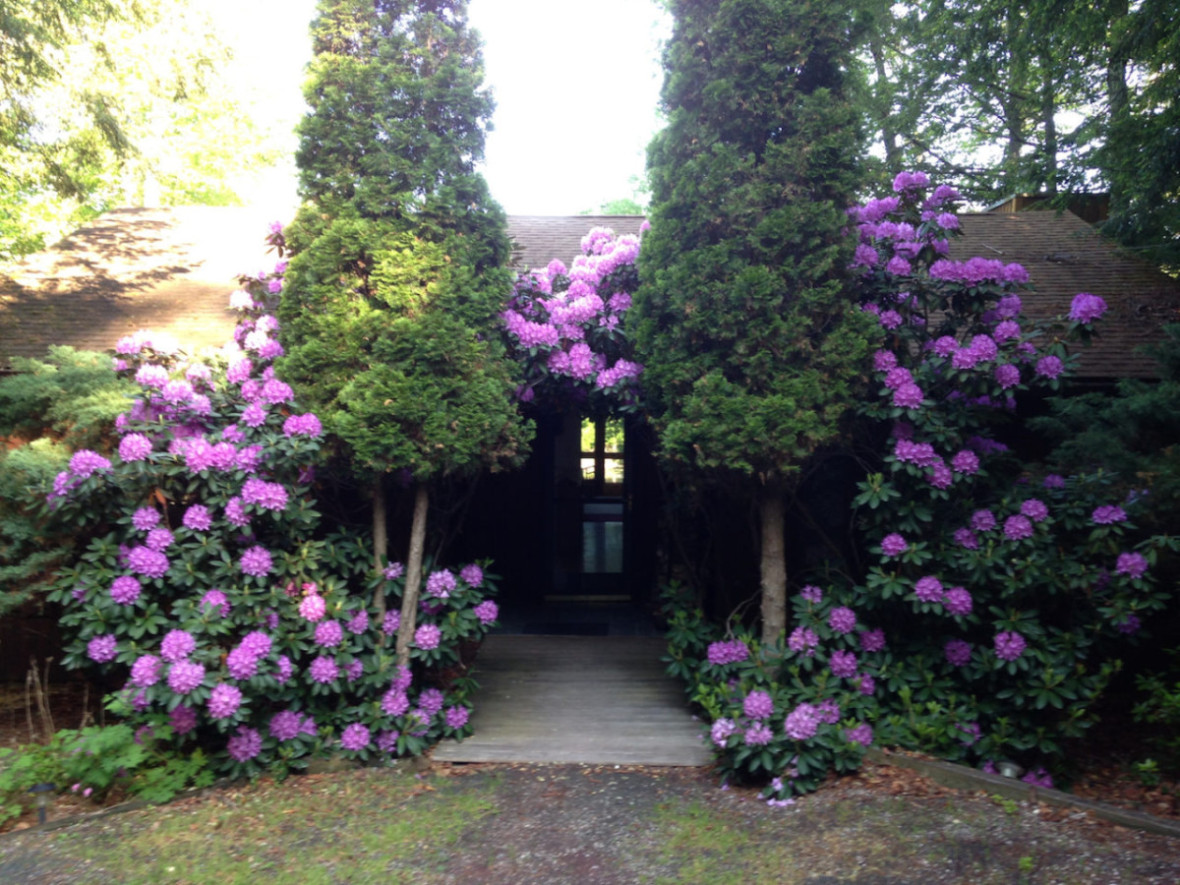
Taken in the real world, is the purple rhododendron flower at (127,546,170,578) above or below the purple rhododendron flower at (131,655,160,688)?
above

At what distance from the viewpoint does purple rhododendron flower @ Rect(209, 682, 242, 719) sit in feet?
15.1

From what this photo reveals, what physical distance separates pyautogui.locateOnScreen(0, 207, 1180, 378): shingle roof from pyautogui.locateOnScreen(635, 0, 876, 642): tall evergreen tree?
60.7 inches

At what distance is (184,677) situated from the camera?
14.9 feet

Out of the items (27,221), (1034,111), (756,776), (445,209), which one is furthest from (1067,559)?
(27,221)

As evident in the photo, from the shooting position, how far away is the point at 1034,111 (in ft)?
49.7

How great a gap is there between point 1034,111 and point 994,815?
47.9 ft

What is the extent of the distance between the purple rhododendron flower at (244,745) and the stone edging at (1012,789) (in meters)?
3.53

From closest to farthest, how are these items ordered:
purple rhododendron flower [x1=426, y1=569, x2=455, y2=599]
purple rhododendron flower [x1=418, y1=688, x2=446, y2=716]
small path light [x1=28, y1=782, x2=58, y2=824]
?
small path light [x1=28, y1=782, x2=58, y2=824] → purple rhododendron flower [x1=418, y1=688, x2=446, y2=716] → purple rhododendron flower [x1=426, y1=569, x2=455, y2=599]

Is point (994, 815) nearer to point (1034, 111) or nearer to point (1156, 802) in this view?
point (1156, 802)

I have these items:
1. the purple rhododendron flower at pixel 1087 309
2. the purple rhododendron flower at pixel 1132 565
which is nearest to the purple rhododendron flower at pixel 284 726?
the purple rhododendron flower at pixel 1132 565

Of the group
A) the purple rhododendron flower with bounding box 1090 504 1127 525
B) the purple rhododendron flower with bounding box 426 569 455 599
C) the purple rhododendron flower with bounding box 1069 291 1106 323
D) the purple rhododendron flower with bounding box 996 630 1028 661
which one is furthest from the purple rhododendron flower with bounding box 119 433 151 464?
the purple rhododendron flower with bounding box 1069 291 1106 323

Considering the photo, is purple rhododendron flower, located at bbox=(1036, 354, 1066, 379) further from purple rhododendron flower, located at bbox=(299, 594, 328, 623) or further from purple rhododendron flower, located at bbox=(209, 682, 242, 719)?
purple rhododendron flower, located at bbox=(209, 682, 242, 719)

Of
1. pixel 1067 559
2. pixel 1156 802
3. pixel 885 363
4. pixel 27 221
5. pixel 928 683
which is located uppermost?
pixel 27 221

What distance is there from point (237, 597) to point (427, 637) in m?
1.14
